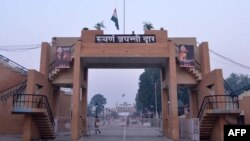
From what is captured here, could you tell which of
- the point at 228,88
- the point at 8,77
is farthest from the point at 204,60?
the point at 8,77

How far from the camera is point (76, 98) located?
25875 mm

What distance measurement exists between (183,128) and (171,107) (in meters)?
3.71

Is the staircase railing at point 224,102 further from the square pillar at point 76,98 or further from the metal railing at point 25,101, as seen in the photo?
the metal railing at point 25,101

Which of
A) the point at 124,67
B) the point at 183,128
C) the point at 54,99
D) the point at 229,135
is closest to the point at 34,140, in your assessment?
the point at 54,99

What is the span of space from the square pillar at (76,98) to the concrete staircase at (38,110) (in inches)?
90.0

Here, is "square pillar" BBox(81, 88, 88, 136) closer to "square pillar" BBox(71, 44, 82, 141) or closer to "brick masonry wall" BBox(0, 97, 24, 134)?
"square pillar" BBox(71, 44, 82, 141)

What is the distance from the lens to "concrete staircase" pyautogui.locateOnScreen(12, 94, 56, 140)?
22.8 metres

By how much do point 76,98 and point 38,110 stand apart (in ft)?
12.4

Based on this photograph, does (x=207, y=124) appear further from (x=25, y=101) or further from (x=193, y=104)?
(x=25, y=101)

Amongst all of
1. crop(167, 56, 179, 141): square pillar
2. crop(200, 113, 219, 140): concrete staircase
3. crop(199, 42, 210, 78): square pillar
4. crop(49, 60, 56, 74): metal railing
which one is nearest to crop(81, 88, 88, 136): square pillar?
crop(49, 60, 56, 74): metal railing

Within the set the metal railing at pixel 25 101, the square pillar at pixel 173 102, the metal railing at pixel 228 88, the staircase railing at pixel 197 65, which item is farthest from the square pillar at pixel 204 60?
the metal railing at pixel 25 101

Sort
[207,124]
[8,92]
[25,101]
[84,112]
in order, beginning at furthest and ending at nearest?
1. [84,112]
2. [8,92]
3. [207,124]
4. [25,101]

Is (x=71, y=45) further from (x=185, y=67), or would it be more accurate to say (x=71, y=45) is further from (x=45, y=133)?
(x=185, y=67)

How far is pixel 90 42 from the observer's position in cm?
2809
